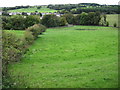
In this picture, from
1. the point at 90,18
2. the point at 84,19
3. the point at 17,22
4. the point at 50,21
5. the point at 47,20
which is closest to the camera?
the point at 17,22

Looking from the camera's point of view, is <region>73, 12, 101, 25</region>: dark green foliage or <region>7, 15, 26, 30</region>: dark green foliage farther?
<region>73, 12, 101, 25</region>: dark green foliage

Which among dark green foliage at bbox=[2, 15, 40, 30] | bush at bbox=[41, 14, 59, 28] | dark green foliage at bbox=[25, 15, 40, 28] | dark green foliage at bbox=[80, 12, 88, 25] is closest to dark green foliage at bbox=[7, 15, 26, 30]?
dark green foliage at bbox=[2, 15, 40, 30]

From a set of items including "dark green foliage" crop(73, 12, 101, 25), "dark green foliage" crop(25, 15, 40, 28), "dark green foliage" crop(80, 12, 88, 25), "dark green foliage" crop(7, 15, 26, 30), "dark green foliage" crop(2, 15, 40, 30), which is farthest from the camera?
"dark green foliage" crop(80, 12, 88, 25)

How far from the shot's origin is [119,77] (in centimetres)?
2061

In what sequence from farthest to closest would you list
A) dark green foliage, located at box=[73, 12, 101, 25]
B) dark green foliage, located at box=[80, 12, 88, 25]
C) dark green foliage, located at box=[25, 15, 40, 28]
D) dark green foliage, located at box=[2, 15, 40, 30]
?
dark green foliage, located at box=[80, 12, 88, 25] → dark green foliage, located at box=[73, 12, 101, 25] → dark green foliage, located at box=[2, 15, 40, 30] → dark green foliage, located at box=[25, 15, 40, 28]

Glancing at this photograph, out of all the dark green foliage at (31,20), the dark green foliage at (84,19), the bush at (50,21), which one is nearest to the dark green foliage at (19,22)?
the dark green foliage at (31,20)

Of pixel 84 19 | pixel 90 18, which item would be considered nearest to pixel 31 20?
pixel 84 19

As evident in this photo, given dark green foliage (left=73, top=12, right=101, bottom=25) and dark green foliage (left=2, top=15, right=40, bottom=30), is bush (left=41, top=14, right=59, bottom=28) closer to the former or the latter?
dark green foliage (left=2, top=15, right=40, bottom=30)

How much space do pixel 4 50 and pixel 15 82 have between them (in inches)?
206

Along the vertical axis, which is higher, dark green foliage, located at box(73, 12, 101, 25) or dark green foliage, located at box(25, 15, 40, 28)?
dark green foliage, located at box(25, 15, 40, 28)

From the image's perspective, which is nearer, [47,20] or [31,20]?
[31,20]

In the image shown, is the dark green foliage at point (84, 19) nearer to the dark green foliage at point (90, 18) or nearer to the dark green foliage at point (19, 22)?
the dark green foliage at point (90, 18)

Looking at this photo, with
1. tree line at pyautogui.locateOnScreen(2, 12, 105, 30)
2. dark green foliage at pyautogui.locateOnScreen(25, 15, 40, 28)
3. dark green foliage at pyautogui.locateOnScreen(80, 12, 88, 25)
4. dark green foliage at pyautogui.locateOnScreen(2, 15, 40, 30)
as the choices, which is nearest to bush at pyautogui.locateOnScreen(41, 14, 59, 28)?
tree line at pyautogui.locateOnScreen(2, 12, 105, 30)

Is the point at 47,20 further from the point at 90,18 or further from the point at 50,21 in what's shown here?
the point at 90,18
